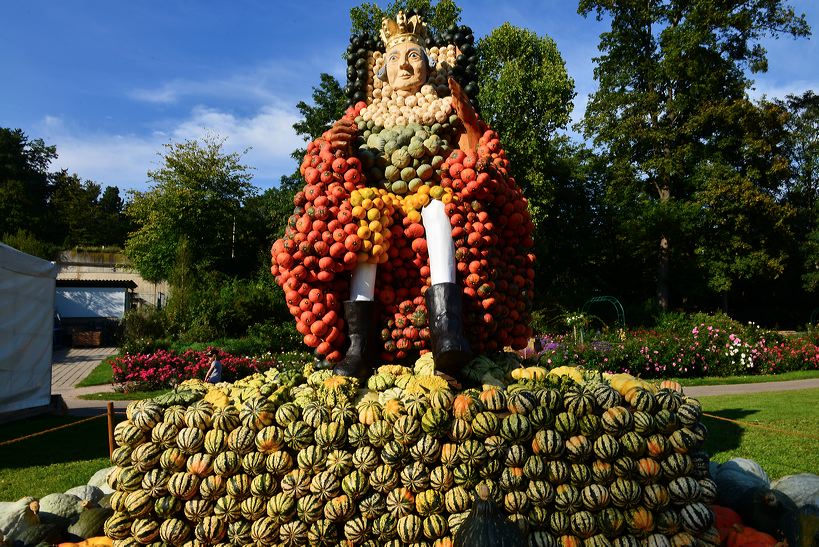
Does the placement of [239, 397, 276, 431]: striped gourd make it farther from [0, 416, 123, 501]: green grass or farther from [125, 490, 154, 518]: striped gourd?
[0, 416, 123, 501]: green grass

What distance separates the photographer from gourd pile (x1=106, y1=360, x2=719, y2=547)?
2.78 metres

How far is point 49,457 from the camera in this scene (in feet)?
21.9

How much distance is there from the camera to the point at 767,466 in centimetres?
582

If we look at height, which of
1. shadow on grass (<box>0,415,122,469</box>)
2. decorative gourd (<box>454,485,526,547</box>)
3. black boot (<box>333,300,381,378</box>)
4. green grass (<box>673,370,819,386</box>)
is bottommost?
green grass (<box>673,370,819,386</box>)

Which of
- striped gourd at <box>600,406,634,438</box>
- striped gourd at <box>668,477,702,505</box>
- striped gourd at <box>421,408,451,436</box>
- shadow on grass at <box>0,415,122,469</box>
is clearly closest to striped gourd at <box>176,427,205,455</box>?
striped gourd at <box>421,408,451,436</box>

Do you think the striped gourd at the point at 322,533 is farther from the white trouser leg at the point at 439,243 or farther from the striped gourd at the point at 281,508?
the white trouser leg at the point at 439,243

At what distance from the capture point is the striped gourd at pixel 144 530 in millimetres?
2895

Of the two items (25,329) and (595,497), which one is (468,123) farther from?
(25,329)

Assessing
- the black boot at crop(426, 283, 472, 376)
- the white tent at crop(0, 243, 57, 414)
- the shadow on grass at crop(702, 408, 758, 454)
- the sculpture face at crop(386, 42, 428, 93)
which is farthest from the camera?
the white tent at crop(0, 243, 57, 414)

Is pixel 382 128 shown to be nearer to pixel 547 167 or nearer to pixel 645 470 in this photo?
pixel 645 470

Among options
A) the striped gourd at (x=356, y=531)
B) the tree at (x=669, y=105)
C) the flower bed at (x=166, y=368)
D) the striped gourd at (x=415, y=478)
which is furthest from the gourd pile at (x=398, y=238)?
the tree at (x=669, y=105)

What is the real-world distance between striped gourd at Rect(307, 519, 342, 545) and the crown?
144 inches

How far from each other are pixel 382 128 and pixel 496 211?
1.13 metres

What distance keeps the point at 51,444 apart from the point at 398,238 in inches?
257
